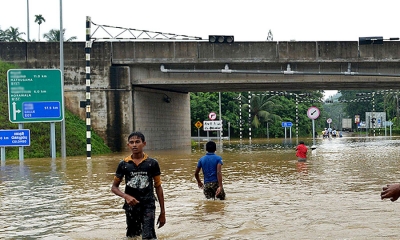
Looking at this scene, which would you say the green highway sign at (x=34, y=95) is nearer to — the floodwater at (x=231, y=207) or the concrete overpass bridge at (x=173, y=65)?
the concrete overpass bridge at (x=173, y=65)

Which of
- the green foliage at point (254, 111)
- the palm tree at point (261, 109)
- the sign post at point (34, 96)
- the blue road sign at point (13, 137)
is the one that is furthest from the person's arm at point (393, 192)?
the palm tree at point (261, 109)

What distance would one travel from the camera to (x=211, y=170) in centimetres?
1148

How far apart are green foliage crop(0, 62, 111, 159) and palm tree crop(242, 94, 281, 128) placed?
44401mm

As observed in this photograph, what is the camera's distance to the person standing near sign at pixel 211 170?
11320mm

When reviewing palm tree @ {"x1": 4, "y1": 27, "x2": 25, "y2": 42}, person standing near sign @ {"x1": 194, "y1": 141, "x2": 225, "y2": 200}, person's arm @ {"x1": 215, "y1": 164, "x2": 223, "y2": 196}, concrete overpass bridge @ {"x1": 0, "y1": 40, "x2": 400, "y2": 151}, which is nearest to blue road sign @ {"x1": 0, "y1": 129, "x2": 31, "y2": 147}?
concrete overpass bridge @ {"x1": 0, "y1": 40, "x2": 400, "y2": 151}

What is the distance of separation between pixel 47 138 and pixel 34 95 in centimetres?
460

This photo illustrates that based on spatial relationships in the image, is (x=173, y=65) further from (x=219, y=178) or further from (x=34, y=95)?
(x=219, y=178)

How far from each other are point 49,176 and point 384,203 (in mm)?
11058

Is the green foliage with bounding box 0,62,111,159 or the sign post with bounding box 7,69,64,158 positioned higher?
the sign post with bounding box 7,69,64,158

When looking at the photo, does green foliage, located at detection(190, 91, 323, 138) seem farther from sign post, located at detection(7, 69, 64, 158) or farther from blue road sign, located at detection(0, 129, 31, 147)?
blue road sign, located at detection(0, 129, 31, 147)

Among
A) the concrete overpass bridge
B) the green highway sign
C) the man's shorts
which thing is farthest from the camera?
the concrete overpass bridge

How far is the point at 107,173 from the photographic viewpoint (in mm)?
19656

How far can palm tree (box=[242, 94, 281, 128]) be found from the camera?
78.0 m

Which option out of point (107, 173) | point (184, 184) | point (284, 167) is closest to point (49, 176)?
point (107, 173)
